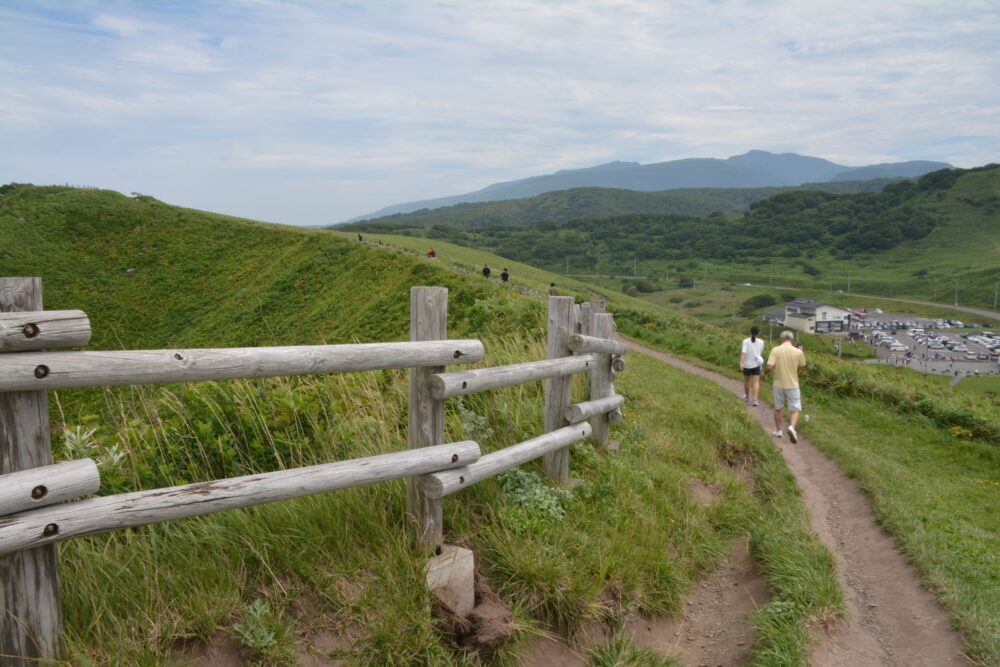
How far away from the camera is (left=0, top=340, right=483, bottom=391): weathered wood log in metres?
2.95

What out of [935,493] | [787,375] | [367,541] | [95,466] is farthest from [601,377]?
[787,375]

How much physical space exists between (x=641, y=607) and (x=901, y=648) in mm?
2216

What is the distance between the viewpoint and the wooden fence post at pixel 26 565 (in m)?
3.00

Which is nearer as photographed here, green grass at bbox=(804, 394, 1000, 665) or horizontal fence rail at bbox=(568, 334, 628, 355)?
green grass at bbox=(804, 394, 1000, 665)

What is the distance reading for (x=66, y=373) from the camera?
3045 mm

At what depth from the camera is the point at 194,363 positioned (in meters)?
3.39

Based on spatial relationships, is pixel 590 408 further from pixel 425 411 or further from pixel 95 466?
pixel 95 466

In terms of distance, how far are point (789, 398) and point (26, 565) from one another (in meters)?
12.7

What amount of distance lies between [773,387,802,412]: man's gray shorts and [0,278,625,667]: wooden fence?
9690 millimetres

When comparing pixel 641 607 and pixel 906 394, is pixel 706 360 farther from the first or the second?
pixel 641 607

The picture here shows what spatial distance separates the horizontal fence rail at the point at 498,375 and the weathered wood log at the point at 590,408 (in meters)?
0.45

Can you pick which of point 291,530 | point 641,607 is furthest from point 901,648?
point 291,530

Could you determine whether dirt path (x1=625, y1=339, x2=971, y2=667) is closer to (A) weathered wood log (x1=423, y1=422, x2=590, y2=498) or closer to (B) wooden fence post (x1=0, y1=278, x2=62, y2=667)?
(A) weathered wood log (x1=423, y1=422, x2=590, y2=498)

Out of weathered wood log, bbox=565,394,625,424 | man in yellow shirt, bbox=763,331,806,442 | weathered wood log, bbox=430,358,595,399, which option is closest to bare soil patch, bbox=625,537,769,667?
weathered wood log, bbox=565,394,625,424
